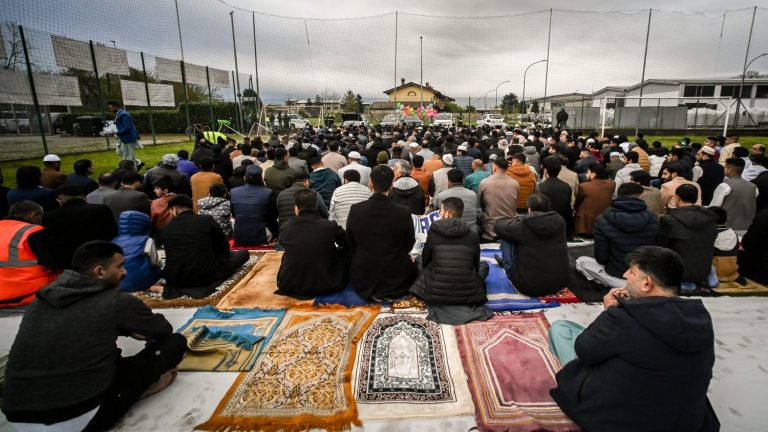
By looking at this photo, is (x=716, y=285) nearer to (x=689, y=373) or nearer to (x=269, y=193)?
(x=689, y=373)

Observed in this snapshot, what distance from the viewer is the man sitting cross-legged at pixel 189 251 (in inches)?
167

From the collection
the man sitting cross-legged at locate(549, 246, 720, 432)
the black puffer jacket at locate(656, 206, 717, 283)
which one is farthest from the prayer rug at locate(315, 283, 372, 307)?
the black puffer jacket at locate(656, 206, 717, 283)

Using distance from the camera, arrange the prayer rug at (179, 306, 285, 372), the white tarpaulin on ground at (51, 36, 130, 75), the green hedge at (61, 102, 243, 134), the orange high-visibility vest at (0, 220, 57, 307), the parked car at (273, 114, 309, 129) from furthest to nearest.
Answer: the green hedge at (61, 102, 243, 134)
the parked car at (273, 114, 309, 129)
the white tarpaulin on ground at (51, 36, 130, 75)
the orange high-visibility vest at (0, 220, 57, 307)
the prayer rug at (179, 306, 285, 372)

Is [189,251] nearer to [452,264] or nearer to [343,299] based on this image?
[343,299]

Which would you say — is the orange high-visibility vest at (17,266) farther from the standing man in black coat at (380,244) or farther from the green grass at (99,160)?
the green grass at (99,160)

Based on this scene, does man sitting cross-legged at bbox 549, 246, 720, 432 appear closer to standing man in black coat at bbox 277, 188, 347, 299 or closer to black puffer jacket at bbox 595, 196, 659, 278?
black puffer jacket at bbox 595, 196, 659, 278

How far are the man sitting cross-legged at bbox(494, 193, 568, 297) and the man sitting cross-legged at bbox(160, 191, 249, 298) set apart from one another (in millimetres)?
3211

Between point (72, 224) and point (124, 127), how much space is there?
699 centimetres

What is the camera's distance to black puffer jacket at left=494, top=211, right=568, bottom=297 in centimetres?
391

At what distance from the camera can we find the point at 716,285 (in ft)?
14.3

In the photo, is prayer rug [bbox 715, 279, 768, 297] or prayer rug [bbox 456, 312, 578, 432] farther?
prayer rug [bbox 715, 279, 768, 297]

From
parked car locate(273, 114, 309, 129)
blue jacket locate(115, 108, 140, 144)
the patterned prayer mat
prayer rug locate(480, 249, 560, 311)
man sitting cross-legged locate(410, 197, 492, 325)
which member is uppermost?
parked car locate(273, 114, 309, 129)

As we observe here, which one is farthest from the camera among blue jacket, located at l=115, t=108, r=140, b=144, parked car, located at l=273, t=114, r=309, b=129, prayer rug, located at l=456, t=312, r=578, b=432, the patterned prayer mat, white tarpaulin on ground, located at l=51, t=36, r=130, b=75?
parked car, located at l=273, t=114, r=309, b=129

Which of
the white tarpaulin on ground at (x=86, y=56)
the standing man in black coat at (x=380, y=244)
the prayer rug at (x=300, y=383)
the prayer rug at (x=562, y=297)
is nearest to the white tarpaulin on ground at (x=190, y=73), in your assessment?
the white tarpaulin on ground at (x=86, y=56)
